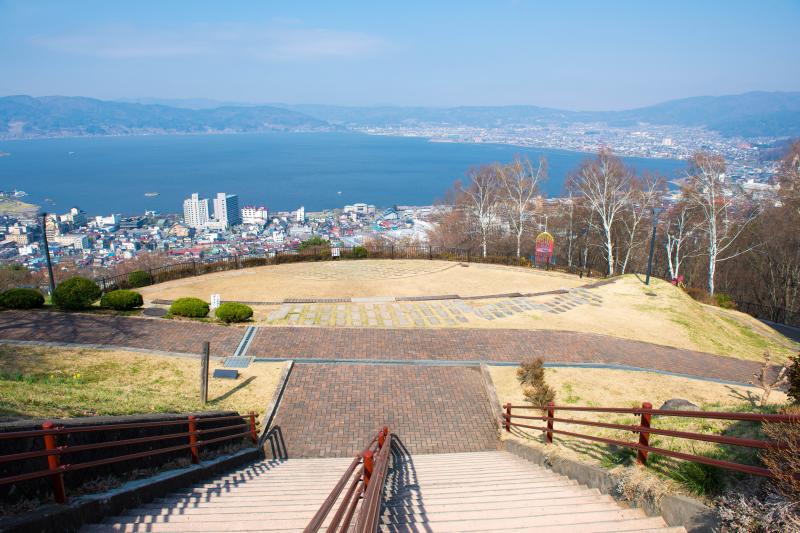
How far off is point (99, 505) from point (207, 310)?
42.5 ft

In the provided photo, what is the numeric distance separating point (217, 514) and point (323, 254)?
24.0 m

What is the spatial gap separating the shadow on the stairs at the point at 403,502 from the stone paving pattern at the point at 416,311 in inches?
358

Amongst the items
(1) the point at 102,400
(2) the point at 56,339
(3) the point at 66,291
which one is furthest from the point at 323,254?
(1) the point at 102,400

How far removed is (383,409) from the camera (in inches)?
440

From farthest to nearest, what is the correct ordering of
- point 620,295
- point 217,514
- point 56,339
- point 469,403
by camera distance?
point 620,295 → point 56,339 → point 469,403 → point 217,514

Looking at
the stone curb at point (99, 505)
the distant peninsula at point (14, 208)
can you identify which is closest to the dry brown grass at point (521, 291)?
the stone curb at point (99, 505)

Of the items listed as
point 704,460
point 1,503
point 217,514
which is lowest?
point 217,514

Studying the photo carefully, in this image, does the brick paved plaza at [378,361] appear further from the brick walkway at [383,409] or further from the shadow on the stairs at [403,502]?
the shadow on the stairs at [403,502]

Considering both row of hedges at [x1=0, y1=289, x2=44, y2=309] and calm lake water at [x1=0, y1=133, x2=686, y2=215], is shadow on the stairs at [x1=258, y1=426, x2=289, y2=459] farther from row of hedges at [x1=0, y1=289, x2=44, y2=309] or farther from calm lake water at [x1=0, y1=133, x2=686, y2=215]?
calm lake water at [x1=0, y1=133, x2=686, y2=215]

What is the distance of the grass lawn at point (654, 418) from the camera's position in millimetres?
4645

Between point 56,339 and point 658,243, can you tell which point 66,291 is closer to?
point 56,339

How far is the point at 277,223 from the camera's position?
209ft

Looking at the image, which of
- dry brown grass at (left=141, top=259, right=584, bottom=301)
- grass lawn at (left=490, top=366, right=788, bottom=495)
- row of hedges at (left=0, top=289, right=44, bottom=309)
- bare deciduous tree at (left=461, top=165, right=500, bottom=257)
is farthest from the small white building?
grass lawn at (left=490, top=366, right=788, bottom=495)

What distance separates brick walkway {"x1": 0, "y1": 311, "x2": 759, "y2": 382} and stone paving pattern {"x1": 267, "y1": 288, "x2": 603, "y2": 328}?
929mm
